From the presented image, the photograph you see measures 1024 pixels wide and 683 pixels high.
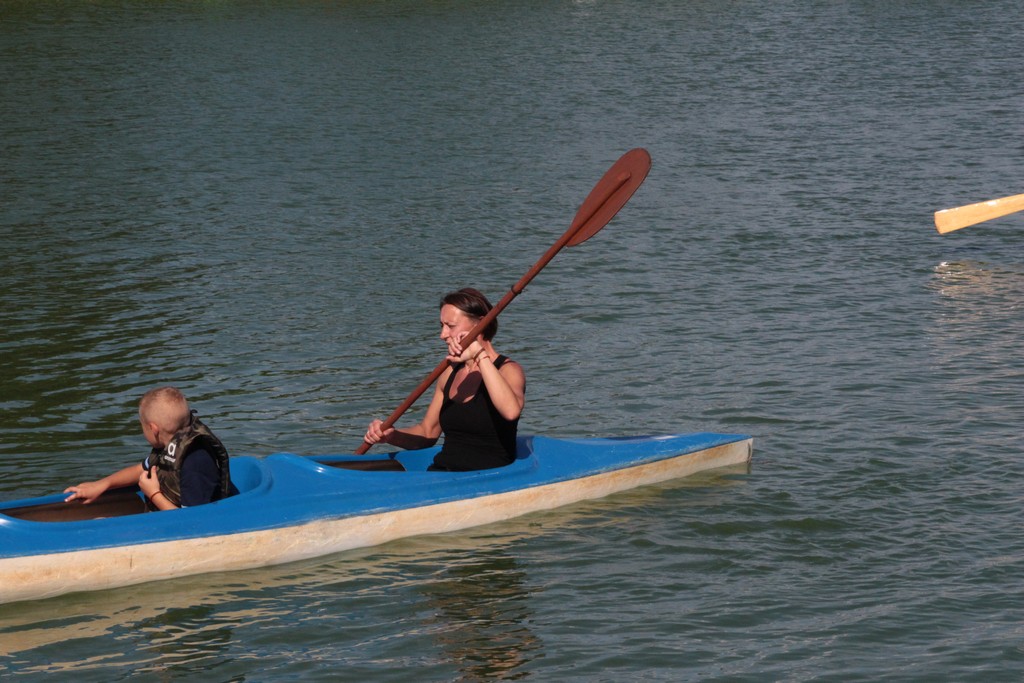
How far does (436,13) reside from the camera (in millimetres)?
31891

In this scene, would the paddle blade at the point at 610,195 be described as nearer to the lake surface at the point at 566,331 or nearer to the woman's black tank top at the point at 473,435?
the woman's black tank top at the point at 473,435

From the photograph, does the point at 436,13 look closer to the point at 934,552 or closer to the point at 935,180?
the point at 935,180

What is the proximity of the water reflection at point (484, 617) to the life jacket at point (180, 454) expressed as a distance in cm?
106

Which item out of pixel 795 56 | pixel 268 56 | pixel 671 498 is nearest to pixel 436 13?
pixel 268 56

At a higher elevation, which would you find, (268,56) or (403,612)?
(268,56)

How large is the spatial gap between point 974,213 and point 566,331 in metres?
4.52

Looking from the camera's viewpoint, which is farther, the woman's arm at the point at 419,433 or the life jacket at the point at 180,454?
the woman's arm at the point at 419,433

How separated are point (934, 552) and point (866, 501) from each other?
2.19 feet

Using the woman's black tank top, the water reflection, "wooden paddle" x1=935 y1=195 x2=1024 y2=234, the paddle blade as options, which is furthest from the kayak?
"wooden paddle" x1=935 y1=195 x2=1024 y2=234

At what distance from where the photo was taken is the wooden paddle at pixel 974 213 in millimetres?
12711

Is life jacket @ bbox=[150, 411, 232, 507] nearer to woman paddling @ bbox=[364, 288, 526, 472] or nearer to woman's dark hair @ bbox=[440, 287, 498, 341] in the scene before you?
woman paddling @ bbox=[364, 288, 526, 472]

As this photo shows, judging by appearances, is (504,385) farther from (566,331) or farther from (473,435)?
(566,331)

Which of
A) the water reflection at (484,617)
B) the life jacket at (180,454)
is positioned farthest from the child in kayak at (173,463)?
the water reflection at (484,617)

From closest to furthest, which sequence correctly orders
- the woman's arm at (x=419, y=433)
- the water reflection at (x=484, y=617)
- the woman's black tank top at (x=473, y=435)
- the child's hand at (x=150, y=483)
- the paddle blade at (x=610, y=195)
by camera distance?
1. the water reflection at (x=484, y=617)
2. the child's hand at (x=150, y=483)
3. the woman's black tank top at (x=473, y=435)
4. the woman's arm at (x=419, y=433)
5. the paddle blade at (x=610, y=195)
